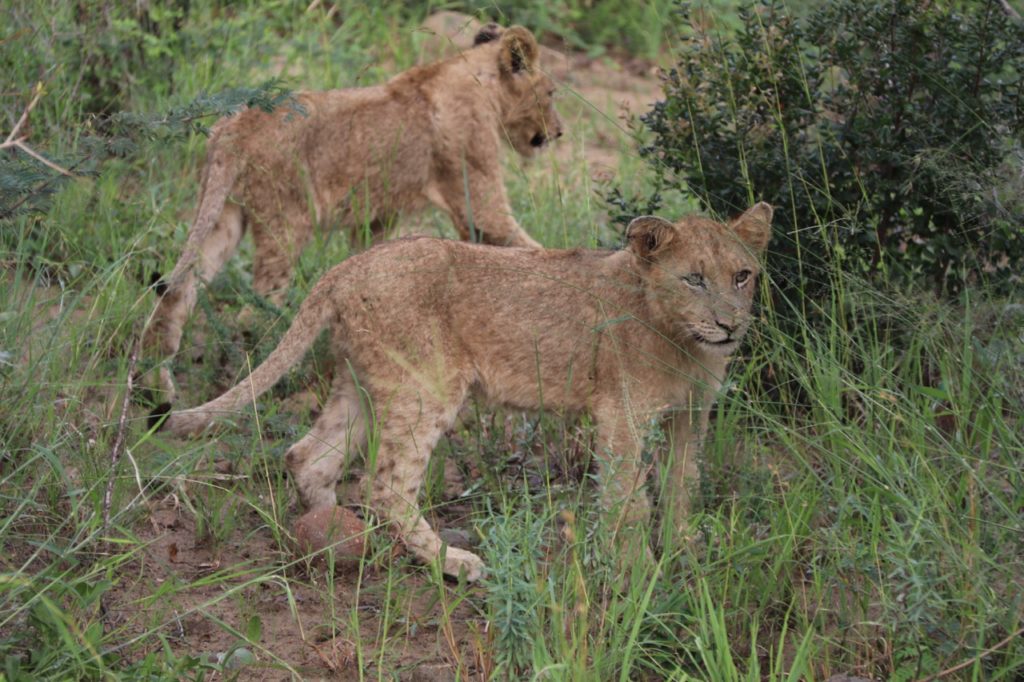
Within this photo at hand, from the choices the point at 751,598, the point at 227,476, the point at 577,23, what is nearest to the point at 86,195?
the point at 227,476

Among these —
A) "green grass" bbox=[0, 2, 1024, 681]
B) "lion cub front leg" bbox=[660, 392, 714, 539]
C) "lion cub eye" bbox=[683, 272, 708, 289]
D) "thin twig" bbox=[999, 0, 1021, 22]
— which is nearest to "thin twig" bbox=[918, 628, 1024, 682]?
"green grass" bbox=[0, 2, 1024, 681]

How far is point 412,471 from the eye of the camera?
16.5 feet

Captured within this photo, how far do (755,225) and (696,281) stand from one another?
0.98 feet

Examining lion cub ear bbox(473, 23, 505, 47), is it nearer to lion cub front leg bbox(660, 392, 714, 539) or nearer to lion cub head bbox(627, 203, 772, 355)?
lion cub head bbox(627, 203, 772, 355)

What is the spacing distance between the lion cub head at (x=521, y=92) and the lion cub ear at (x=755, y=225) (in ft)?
7.96

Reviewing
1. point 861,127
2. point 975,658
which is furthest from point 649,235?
point 975,658

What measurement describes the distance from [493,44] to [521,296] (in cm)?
273

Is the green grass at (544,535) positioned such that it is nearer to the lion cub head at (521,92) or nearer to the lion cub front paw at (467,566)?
the lion cub front paw at (467,566)

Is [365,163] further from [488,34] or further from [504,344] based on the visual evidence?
[504,344]

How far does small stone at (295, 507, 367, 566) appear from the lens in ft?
15.5

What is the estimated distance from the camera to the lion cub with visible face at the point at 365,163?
648 centimetres

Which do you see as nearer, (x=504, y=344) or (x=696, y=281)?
(x=696, y=281)

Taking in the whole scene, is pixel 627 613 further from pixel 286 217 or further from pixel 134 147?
pixel 286 217

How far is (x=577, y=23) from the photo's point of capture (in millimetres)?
12328
